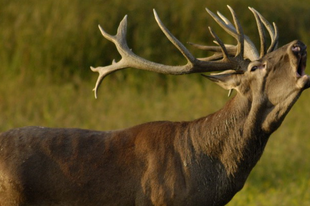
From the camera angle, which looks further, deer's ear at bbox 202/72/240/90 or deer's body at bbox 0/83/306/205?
deer's ear at bbox 202/72/240/90

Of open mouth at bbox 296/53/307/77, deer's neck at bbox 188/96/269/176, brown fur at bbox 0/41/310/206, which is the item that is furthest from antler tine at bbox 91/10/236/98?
open mouth at bbox 296/53/307/77

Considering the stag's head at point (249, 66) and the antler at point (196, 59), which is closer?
the stag's head at point (249, 66)

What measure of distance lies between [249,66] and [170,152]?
2.58ft

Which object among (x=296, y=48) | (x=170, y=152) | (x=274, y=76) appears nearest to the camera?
(x=296, y=48)

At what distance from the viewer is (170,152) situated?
555cm

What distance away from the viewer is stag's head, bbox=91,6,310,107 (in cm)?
534

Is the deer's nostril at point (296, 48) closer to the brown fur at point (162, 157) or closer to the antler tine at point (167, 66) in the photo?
the brown fur at point (162, 157)

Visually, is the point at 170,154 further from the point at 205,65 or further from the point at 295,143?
the point at 295,143

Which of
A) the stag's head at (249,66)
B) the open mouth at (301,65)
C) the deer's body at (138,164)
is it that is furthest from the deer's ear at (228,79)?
the open mouth at (301,65)

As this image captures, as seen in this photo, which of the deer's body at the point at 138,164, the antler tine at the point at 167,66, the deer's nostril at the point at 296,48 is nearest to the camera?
the deer's nostril at the point at 296,48

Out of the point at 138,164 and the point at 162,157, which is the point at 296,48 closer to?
the point at 162,157

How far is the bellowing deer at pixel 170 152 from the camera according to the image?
17.7 feet

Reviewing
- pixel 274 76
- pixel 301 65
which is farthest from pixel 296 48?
pixel 274 76

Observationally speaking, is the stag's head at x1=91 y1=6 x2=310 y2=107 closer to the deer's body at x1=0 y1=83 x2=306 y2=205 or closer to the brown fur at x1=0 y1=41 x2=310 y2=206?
the brown fur at x1=0 y1=41 x2=310 y2=206
